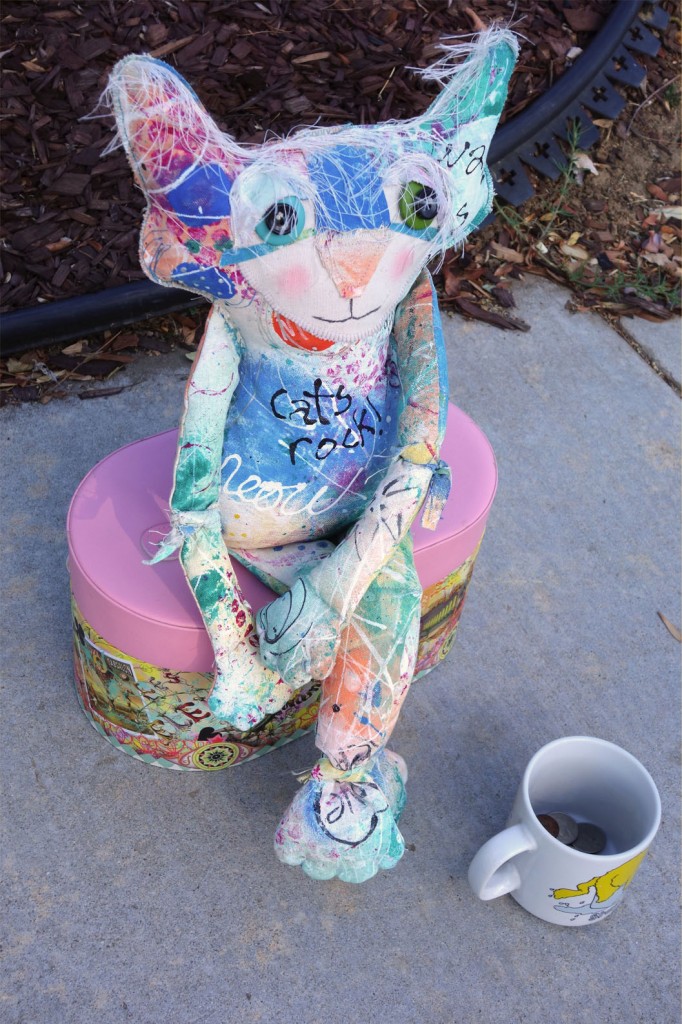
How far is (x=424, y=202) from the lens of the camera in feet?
5.23

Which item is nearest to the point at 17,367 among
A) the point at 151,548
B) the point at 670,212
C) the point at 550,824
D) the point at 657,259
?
the point at 151,548

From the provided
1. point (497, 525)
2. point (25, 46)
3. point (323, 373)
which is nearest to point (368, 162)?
point (323, 373)

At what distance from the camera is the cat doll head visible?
152 cm

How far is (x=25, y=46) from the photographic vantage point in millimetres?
3059

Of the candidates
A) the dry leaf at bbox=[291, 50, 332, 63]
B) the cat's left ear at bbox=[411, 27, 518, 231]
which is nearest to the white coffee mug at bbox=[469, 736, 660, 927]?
the cat's left ear at bbox=[411, 27, 518, 231]

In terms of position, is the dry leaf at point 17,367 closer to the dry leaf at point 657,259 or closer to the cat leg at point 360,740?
the cat leg at point 360,740

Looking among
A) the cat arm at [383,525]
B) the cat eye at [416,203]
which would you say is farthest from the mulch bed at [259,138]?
the cat eye at [416,203]

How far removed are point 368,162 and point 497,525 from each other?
132 centimetres

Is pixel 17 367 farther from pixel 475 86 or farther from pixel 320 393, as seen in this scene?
pixel 475 86

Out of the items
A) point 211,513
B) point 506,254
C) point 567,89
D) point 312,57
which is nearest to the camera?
point 211,513

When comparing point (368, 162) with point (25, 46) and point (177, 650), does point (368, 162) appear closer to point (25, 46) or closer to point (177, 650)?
point (177, 650)

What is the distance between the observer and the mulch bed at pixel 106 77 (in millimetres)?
2986

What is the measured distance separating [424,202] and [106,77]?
192 cm

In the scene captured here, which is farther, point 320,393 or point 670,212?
point 670,212
